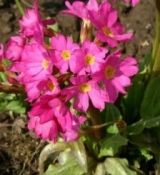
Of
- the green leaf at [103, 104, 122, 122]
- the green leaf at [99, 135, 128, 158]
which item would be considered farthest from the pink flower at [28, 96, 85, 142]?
the green leaf at [103, 104, 122, 122]

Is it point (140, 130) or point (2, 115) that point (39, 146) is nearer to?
point (2, 115)

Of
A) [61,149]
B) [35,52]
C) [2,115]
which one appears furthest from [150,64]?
[2,115]

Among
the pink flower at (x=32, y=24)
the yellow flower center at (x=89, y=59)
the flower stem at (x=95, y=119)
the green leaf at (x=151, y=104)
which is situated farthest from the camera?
the green leaf at (x=151, y=104)

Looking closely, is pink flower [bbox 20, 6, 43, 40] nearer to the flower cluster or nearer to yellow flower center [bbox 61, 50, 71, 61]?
the flower cluster

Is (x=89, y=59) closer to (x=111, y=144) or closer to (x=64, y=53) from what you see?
(x=64, y=53)

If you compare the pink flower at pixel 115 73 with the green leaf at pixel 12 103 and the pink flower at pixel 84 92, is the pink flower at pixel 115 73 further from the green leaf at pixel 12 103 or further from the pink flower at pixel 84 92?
the green leaf at pixel 12 103

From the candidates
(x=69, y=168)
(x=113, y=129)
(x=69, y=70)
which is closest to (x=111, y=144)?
(x=113, y=129)

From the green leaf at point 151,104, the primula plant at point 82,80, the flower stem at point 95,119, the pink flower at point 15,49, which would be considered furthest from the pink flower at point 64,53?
the green leaf at point 151,104
